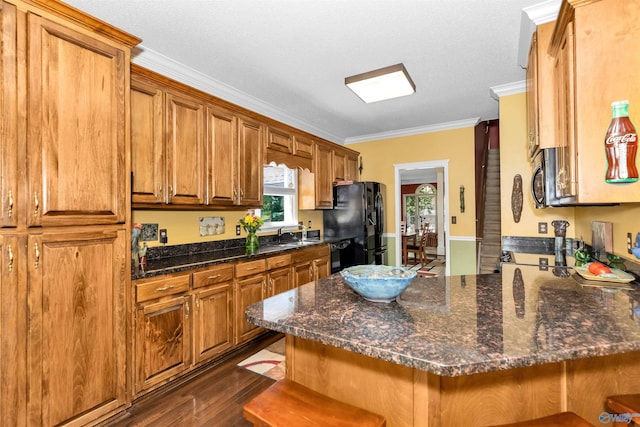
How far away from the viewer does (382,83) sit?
2535 mm

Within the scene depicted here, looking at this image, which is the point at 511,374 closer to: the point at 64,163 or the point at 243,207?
the point at 64,163

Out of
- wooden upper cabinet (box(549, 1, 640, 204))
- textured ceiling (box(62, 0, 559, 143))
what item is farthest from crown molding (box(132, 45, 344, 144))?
wooden upper cabinet (box(549, 1, 640, 204))

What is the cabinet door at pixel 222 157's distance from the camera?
2850mm

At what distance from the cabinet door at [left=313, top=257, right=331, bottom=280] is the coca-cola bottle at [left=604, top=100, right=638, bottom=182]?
297 centimetres

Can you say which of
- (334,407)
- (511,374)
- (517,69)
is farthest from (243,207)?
(517,69)

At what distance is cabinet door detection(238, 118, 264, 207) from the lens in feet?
10.4

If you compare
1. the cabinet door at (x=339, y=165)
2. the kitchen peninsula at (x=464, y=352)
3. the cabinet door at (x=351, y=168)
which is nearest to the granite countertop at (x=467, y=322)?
the kitchen peninsula at (x=464, y=352)

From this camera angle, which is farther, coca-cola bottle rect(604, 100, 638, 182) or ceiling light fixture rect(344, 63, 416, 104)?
ceiling light fixture rect(344, 63, 416, 104)

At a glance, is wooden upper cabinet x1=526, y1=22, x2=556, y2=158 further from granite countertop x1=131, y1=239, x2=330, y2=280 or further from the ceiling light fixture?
granite countertop x1=131, y1=239, x2=330, y2=280

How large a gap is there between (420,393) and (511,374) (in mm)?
344

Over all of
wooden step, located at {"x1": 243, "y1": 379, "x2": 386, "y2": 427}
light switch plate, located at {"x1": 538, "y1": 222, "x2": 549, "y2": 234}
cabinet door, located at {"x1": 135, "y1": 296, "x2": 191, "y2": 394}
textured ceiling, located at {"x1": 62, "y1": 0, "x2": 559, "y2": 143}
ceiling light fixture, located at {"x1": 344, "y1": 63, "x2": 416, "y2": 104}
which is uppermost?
textured ceiling, located at {"x1": 62, "y1": 0, "x2": 559, "y2": 143}

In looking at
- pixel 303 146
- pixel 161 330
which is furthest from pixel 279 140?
pixel 161 330

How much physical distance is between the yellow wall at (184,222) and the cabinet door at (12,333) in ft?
3.54

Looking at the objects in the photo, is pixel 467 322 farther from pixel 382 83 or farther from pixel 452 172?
pixel 452 172
